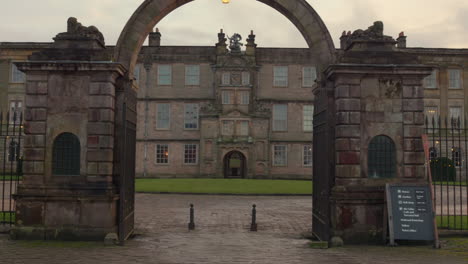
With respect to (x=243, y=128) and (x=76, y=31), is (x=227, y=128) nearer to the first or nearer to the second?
(x=243, y=128)

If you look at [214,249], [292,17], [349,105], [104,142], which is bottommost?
[214,249]

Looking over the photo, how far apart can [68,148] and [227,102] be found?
92.7 ft

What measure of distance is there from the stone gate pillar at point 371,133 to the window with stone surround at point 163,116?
2935 cm

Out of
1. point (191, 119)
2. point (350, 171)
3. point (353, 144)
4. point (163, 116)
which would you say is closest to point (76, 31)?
point (353, 144)

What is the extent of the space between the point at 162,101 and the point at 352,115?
1181 inches

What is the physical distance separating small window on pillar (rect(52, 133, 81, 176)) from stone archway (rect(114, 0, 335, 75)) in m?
2.05

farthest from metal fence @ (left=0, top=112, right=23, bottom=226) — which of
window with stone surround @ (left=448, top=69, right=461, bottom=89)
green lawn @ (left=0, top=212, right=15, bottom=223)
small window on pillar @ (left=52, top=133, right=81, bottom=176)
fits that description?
window with stone surround @ (left=448, top=69, right=461, bottom=89)

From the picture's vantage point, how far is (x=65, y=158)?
9594 millimetres

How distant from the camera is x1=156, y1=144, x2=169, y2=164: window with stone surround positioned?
37.7 m

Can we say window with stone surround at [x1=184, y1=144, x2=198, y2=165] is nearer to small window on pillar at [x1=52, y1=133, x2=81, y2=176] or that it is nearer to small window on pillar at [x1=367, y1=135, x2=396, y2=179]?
small window on pillar at [x1=52, y1=133, x2=81, y2=176]

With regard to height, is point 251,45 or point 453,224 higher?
point 251,45

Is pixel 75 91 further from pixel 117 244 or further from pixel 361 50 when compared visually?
pixel 361 50

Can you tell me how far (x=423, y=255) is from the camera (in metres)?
8.26

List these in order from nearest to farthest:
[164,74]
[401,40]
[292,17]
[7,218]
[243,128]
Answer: [292,17], [7,218], [243,128], [164,74], [401,40]
